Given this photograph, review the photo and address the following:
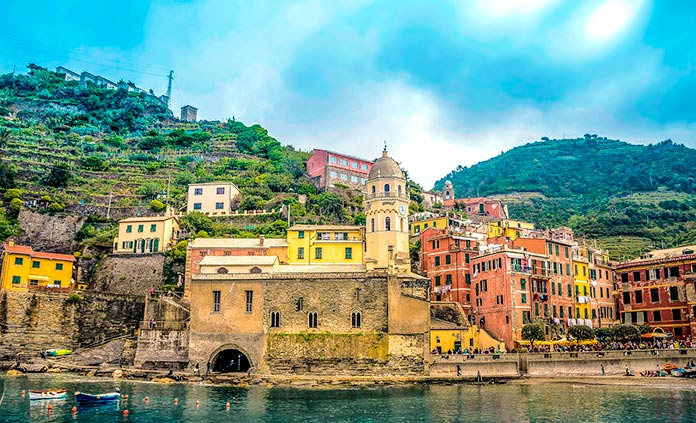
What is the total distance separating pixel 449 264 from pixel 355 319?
1375 cm

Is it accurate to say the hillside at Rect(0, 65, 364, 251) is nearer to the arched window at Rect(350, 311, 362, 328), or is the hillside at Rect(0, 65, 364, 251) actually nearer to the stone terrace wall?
the stone terrace wall

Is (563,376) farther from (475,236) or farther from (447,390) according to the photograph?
(475,236)

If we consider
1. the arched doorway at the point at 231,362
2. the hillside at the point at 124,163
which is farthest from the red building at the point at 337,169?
the arched doorway at the point at 231,362

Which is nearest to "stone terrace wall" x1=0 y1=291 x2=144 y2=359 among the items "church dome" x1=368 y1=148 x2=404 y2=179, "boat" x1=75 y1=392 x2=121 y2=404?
"boat" x1=75 y1=392 x2=121 y2=404

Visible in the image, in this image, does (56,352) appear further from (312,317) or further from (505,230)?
(505,230)

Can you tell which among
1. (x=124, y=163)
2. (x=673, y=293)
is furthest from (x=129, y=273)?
(x=673, y=293)

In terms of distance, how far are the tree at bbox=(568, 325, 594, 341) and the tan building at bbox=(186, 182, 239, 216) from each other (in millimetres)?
41016

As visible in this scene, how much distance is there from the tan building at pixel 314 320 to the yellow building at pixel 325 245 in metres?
7.41

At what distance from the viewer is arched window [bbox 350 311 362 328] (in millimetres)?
49344

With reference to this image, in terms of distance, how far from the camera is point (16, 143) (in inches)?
3654

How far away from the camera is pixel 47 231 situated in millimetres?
68062

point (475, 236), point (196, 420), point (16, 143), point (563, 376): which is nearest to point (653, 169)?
point (475, 236)

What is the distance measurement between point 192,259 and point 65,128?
61.7 metres

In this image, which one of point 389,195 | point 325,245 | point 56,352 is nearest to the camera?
point 56,352
